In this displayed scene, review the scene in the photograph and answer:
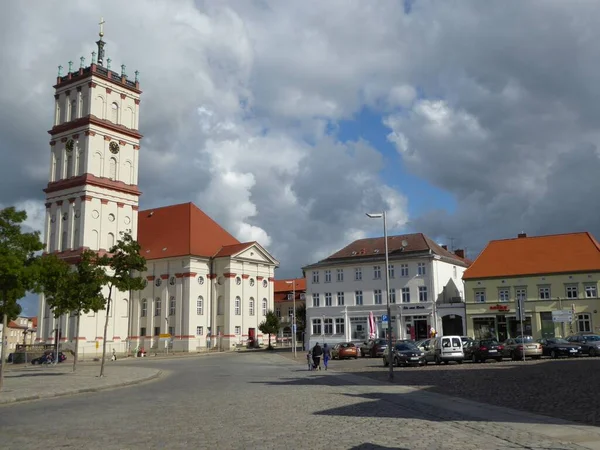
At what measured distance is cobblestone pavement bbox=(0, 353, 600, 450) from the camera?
35.6 ft

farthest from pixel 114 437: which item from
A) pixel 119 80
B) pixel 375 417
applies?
pixel 119 80

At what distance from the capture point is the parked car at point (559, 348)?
132 ft

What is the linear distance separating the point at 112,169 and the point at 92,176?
145 inches

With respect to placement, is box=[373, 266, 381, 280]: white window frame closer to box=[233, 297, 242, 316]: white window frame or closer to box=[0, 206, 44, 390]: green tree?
box=[233, 297, 242, 316]: white window frame

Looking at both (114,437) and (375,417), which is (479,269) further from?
(114,437)

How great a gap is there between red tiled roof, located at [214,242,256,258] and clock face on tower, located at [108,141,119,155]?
20.4m

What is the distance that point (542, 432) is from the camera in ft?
38.5

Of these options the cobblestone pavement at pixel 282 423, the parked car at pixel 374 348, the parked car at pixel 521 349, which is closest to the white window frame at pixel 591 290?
the parked car at pixel 521 349

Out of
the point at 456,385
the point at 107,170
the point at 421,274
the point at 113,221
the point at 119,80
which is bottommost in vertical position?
the point at 456,385

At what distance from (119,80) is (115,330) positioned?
34.4 m

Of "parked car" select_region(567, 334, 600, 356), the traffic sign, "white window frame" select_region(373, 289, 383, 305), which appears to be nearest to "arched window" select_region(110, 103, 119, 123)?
"white window frame" select_region(373, 289, 383, 305)

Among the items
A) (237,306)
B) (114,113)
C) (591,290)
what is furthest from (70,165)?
(591,290)

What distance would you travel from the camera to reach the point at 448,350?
3884 centimetres

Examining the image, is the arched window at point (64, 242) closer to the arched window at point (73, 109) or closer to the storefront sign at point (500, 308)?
the arched window at point (73, 109)
